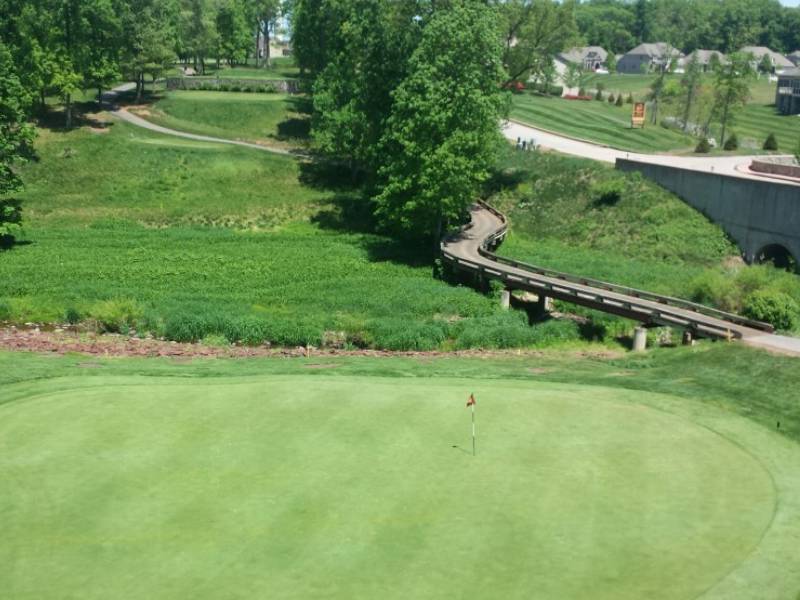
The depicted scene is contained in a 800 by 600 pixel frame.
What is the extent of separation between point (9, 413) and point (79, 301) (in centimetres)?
2167

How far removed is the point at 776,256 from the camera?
211 ft

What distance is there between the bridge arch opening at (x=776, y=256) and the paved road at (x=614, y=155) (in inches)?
285

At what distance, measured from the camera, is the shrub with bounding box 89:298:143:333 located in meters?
49.0

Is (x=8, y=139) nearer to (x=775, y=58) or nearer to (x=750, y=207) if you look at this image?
(x=750, y=207)

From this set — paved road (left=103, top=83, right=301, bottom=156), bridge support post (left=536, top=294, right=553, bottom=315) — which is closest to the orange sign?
paved road (left=103, top=83, right=301, bottom=156)

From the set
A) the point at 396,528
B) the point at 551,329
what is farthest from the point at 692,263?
the point at 396,528

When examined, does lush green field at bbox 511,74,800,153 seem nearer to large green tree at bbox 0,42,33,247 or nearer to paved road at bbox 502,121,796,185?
paved road at bbox 502,121,796,185

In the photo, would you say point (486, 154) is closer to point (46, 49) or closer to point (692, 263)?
point (692, 263)

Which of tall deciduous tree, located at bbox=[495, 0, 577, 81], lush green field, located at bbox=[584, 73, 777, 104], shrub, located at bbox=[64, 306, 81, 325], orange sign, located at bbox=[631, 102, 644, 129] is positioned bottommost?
shrub, located at bbox=[64, 306, 81, 325]

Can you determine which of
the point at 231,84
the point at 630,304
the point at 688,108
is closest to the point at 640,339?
the point at 630,304

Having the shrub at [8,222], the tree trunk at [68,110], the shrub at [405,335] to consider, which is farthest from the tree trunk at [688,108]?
the shrub at [8,222]

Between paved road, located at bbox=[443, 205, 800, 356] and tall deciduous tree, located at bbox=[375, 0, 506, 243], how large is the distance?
12.5 ft

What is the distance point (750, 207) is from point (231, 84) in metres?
72.7

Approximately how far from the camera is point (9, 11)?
86.0m
